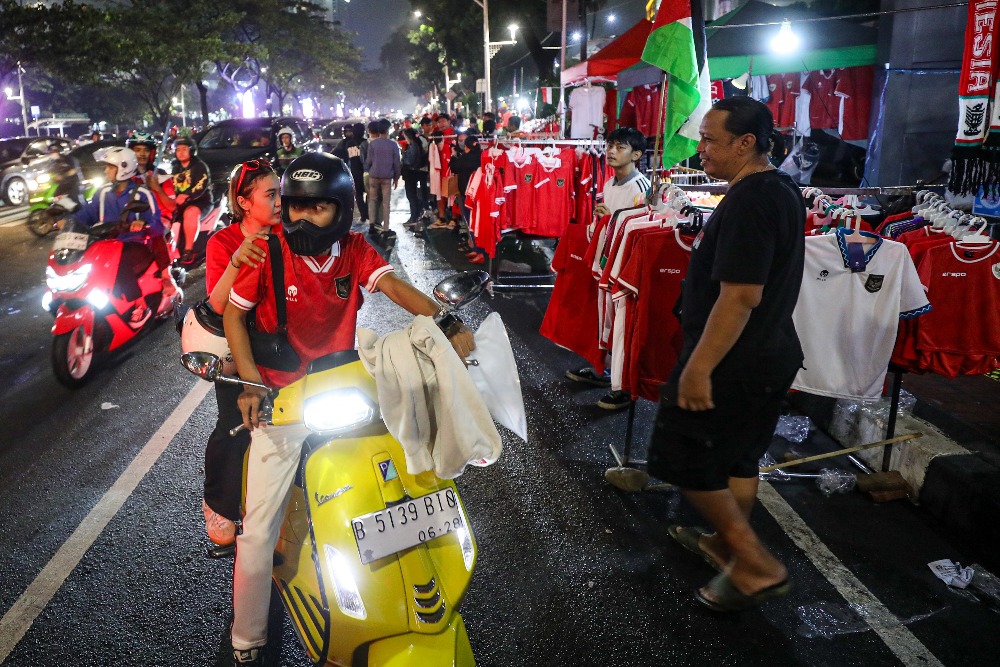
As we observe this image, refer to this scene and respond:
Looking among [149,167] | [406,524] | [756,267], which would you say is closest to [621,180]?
[756,267]

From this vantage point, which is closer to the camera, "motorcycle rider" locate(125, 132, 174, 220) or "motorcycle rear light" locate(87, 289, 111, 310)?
"motorcycle rear light" locate(87, 289, 111, 310)

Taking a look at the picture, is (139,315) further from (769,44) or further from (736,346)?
(769,44)

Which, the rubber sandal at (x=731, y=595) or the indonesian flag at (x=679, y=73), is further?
the indonesian flag at (x=679, y=73)

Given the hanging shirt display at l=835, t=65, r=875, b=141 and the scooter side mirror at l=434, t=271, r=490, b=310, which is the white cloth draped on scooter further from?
the hanging shirt display at l=835, t=65, r=875, b=141

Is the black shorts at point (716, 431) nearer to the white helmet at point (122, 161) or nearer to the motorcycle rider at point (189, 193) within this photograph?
the white helmet at point (122, 161)

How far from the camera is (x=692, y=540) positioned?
3.50m

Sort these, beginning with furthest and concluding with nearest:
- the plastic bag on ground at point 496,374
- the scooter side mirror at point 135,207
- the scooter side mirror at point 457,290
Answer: the scooter side mirror at point 135,207 < the scooter side mirror at point 457,290 < the plastic bag on ground at point 496,374

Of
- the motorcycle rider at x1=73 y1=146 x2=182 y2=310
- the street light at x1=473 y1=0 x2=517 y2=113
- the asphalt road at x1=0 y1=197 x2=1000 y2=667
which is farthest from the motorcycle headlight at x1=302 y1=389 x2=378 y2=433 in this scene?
the street light at x1=473 y1=0 x2=517 y2=113

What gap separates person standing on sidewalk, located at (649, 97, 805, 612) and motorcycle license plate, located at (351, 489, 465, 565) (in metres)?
1.10

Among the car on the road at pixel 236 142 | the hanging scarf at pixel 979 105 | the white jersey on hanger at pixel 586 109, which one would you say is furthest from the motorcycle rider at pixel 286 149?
the hanging scarf at pixel 979 105

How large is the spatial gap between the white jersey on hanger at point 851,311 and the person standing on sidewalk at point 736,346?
3.91 feet

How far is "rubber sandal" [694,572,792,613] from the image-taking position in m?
2.98

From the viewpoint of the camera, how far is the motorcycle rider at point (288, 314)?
252cm

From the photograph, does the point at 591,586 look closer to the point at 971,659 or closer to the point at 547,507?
the point at 547,507
